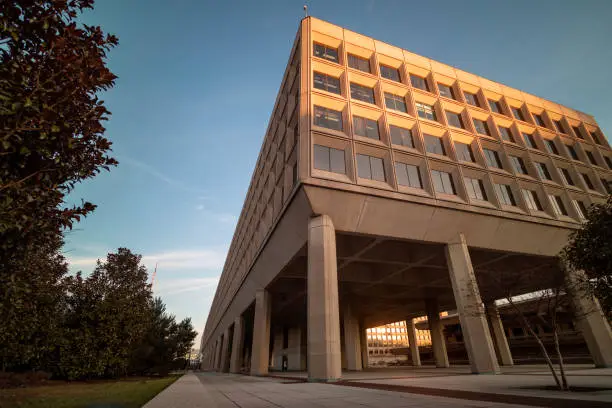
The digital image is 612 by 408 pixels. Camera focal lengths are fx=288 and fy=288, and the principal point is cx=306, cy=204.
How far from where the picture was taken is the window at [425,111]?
23.2 meters

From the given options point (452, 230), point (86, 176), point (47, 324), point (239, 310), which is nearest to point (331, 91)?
point (452, 230)

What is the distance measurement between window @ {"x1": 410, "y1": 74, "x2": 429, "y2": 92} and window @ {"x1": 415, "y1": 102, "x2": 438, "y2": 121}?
2.38m

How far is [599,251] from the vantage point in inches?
456

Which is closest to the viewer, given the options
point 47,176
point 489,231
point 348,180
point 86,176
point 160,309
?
point 47,176

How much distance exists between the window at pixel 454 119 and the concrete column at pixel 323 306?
15.5m

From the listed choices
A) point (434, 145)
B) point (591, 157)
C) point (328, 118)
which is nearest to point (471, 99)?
point (434, 145)

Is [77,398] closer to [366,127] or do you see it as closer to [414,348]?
[366,127]

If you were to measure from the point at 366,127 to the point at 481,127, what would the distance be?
12.3 metres

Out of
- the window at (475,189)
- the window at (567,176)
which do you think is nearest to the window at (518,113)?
the window at (567,176)

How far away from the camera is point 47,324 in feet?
58.8

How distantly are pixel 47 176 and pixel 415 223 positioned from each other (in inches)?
723

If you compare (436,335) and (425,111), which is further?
(436,335)

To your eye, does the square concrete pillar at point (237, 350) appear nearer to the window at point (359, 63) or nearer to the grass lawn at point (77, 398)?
the grass lawn at point (77, 398)

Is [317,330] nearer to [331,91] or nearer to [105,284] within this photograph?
[331,91]
